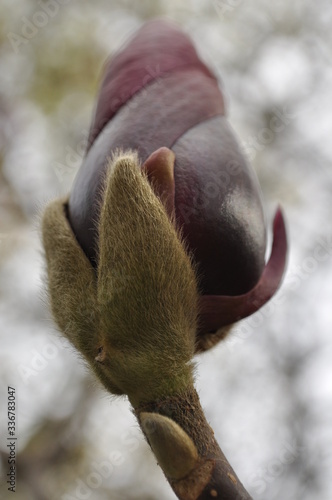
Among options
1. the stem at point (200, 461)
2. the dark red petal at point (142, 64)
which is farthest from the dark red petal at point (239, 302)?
the dark red petal at point (142, 64)

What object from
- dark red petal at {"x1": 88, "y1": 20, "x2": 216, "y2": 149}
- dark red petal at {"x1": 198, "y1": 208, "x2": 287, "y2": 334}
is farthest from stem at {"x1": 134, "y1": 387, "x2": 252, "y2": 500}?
dark red petal at {"x1": 88, "y1": 20, "x2": 216, "y2": 149}

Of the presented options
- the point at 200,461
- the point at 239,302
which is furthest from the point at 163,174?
the point at 200,461

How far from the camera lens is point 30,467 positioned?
10.00ft

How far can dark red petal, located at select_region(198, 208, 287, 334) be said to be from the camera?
0.82 m

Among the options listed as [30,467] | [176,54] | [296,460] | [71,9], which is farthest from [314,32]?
[176,54]

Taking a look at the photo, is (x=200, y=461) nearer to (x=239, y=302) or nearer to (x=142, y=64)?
(x=239, y=302)

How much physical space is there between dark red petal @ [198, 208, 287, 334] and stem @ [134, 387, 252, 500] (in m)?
0.12

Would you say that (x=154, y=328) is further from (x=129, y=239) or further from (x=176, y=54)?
(x=176, y=54)

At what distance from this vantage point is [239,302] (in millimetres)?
840

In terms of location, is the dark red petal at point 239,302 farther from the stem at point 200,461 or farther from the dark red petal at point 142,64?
the dark red petal at point 142,64

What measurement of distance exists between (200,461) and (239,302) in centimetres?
22

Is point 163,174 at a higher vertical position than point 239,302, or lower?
higher

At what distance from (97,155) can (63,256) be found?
0.14 m

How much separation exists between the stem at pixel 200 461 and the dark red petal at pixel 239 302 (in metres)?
0.12
